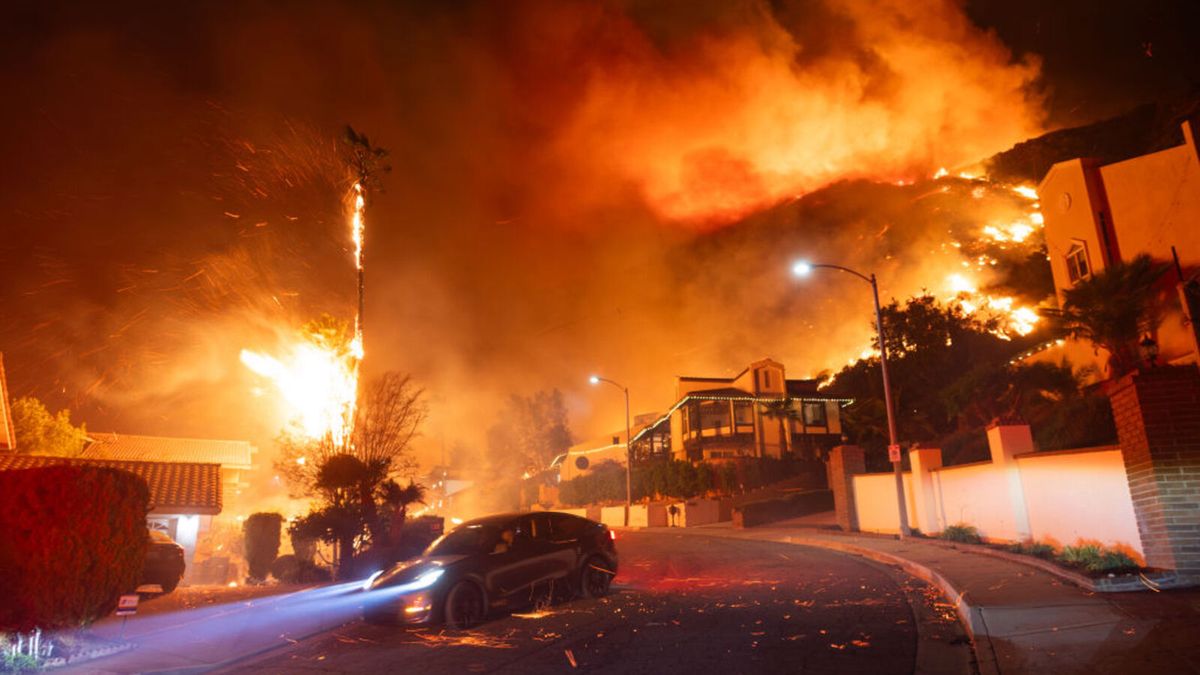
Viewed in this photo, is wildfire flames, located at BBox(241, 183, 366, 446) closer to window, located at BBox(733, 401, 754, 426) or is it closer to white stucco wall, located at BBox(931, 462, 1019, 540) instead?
white stucco wall, located at BBox(931, 462, 1019, 540)

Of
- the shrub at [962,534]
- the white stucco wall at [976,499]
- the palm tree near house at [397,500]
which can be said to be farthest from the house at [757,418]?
the palm tree near house at [397,500]

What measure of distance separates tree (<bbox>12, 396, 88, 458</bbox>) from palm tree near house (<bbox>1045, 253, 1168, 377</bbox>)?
40969 millimetres

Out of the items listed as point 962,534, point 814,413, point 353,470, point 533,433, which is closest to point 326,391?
point 353,470

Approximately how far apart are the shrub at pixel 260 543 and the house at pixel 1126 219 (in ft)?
90.5

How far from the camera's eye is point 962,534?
16.7 meters

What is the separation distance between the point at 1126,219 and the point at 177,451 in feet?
162

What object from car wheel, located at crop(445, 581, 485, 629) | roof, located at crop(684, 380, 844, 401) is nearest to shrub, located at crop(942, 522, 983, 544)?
car wheel, located at crop(445, 581, 485, 629)

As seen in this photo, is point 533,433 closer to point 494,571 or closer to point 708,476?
point 708,476

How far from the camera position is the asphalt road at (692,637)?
22.1 ft

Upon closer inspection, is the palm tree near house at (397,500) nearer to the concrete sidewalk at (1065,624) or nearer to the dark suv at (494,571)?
the dark suv at (494,571)

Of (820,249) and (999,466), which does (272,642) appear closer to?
(999,466)

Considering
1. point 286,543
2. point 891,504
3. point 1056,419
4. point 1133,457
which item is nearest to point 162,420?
point 286,543

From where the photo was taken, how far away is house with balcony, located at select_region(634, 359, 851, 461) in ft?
169

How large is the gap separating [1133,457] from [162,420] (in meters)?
62.7
